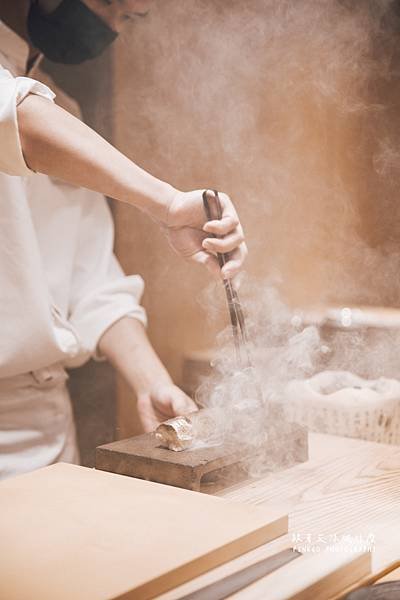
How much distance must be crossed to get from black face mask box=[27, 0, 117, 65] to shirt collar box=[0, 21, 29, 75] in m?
0.06

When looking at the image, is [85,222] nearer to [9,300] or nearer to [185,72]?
[9,300]

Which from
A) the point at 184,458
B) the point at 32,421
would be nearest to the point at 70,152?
the point at 184,458

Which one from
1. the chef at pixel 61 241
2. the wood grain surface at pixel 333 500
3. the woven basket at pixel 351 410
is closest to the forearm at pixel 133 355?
the chef at pixel 61 241

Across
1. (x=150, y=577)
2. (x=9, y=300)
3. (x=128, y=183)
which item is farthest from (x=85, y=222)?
(x=150, y=577)

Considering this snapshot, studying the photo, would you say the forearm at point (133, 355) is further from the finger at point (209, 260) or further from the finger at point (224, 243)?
the finger at point (224, 243)

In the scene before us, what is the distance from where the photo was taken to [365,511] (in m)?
1.20

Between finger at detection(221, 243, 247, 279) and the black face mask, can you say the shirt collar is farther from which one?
finger at detection(221, 243, 247, 279)

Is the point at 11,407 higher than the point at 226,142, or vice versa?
the point at 226,142

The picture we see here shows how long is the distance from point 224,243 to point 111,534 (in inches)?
26.0

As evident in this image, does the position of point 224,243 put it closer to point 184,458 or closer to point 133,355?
point 184,458

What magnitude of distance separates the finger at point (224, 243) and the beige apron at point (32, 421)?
2.06 feet

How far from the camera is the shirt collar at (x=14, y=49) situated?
1808mm

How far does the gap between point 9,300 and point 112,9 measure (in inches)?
31.7

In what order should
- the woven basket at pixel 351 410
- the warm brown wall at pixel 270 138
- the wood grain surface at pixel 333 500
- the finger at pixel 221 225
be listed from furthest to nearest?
the warm brown wall at pixel 270 138
the woven basket at pixel 351 410
the finger at pixel 221 225
the wood grain surface at pixel 333 500
